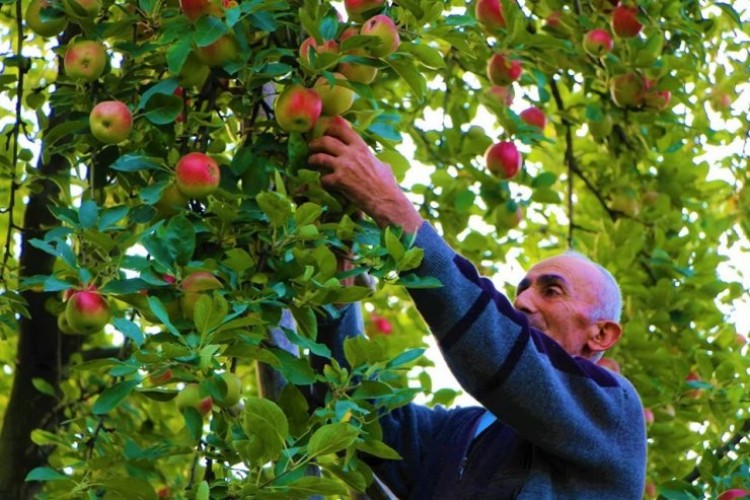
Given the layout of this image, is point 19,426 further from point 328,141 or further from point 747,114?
point 747,114

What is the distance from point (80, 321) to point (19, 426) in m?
1.45

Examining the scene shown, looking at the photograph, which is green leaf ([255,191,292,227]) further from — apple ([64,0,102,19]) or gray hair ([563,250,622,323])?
gray hair ([563,250,622,323])

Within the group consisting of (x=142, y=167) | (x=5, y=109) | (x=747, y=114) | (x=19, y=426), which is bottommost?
(x=19, y=426)

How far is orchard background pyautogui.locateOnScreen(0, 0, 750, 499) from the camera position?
2.22m

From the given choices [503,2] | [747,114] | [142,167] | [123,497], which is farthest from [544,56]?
[123,497]

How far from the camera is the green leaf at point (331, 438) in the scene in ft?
6.84

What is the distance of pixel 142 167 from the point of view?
7.86ft

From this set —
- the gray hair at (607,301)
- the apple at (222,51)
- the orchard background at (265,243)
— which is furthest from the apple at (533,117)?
the apple at (222,51)

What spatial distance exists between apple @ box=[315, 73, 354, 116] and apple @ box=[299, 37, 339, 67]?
1.8 inches

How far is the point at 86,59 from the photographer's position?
2461mm

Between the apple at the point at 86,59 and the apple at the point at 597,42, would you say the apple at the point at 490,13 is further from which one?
the apple at the point at 86,59

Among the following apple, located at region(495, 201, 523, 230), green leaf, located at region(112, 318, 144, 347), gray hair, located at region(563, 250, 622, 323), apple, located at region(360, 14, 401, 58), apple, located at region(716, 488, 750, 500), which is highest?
apple, located at region(360, 14, 401, 58)

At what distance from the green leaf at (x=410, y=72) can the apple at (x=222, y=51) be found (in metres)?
0.25

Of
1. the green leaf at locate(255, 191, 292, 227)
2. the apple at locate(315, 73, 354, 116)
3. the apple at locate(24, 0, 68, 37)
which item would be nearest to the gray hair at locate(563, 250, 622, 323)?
the apple at locate(315, 73, 354, 116)
